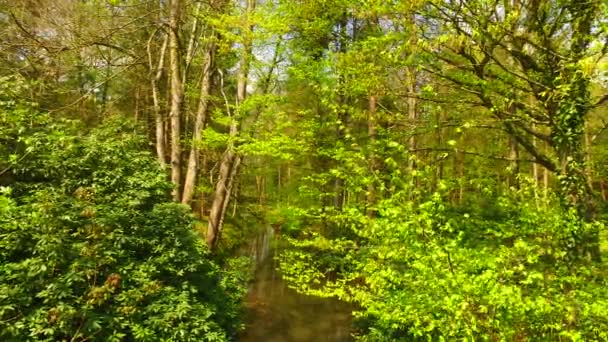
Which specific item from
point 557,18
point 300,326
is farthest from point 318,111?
point 557,18

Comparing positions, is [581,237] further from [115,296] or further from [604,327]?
[115,296]

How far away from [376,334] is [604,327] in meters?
5.15

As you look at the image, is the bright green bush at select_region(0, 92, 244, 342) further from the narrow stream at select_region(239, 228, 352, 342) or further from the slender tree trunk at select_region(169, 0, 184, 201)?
the narrow stream at select_region(239, 228, 352, 342)

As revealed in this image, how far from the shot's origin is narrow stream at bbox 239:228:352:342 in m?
13.8

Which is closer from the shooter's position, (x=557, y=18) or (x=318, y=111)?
(x=557, y=18)

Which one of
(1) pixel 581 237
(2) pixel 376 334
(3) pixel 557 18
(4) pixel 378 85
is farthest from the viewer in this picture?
(2) pixel 376 334

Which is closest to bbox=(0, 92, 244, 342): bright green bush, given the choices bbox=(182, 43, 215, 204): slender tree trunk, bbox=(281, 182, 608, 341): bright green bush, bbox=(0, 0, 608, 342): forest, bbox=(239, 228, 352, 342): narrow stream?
bbox=(0, 0, 608, 342): forest

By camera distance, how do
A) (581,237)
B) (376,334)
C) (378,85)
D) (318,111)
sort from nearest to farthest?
(581,237), (378,85), (376,334), (318,111)

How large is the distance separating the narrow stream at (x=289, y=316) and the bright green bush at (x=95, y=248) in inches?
167

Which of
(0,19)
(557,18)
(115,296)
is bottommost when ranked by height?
(115,296)

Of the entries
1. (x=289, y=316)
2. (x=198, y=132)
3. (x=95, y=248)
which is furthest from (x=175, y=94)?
(x=289, y=316)

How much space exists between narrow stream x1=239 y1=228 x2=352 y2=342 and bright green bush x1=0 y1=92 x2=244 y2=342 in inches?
167

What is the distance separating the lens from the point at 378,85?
8961 mm

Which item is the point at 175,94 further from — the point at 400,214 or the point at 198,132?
the point at 400,214
